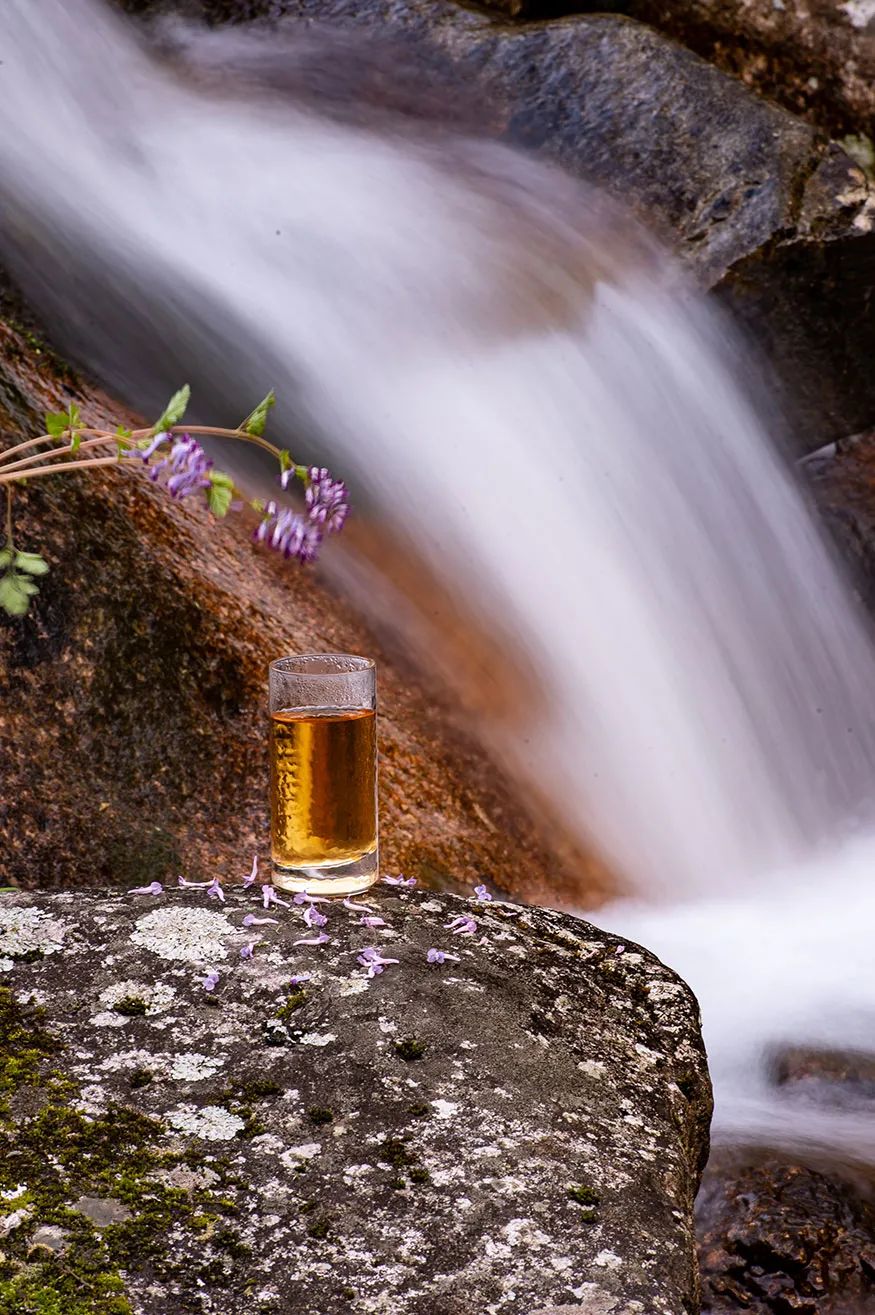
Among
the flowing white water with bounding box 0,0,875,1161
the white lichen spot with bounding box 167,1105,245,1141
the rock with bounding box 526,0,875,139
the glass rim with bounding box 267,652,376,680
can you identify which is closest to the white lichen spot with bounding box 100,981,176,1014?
the white lichen spot with bounding box 167,1105,245,1141

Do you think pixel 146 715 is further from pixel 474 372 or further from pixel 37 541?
pixel 474 372

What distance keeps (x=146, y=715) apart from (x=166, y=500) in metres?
0.68

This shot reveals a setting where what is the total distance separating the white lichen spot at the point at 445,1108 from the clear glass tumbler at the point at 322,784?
0.64 meters

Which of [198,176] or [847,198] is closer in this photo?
[198,176]

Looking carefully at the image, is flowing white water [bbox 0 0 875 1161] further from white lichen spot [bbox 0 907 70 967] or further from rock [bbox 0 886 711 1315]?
white lichen spot [bbox 0 907 70 967]

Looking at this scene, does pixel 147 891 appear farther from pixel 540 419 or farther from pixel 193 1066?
pixel 540 419

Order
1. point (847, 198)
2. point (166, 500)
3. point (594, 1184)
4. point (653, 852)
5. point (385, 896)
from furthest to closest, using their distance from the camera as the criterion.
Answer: point (847, 198), point (653, 852), point (166, 500), point (385, 896), point (594, 1184)

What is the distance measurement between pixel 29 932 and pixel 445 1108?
72 cm

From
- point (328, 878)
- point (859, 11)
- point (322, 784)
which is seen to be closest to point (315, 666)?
point (322, 784)

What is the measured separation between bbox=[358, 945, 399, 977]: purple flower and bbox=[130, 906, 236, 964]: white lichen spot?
0.63 ft

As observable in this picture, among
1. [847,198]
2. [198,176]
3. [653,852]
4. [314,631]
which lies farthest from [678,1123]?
[847,198]

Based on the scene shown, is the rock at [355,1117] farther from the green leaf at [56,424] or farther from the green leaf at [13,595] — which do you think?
the green leaf at [56,424]

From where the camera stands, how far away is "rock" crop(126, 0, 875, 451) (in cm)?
511

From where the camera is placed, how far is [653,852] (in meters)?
4.19
